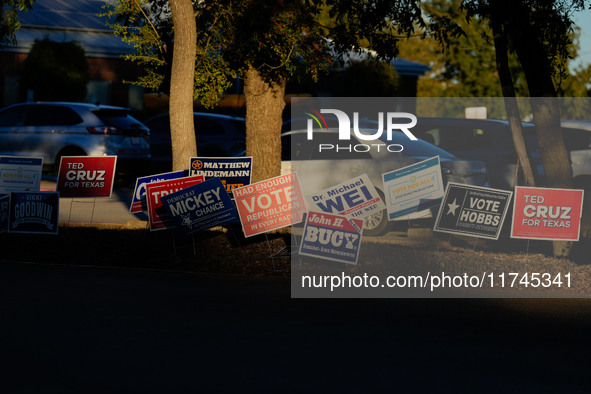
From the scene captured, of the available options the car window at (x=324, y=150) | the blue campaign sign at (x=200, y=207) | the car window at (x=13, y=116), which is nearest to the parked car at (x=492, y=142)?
the car window at (x=324, y=150)

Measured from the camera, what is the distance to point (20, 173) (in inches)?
603

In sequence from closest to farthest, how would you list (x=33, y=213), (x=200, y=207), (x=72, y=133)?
(x=200, y=207) → (x=33, y=213) → (x=72, y=133)

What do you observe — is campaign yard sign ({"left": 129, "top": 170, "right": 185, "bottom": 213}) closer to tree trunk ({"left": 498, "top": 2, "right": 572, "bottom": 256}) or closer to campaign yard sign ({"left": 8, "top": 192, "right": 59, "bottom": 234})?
campaign yard sign ({"left": 8, "top": 192, "right": 59, "bottom": 234})

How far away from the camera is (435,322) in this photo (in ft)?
30.9

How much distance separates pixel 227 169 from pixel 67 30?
2702 cm

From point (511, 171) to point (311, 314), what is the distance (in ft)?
32.4

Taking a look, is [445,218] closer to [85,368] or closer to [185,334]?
[185,334]

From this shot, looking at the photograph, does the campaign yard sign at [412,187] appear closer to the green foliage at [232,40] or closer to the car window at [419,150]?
the car window at [419,150]

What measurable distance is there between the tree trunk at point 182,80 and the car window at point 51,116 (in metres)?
8.60

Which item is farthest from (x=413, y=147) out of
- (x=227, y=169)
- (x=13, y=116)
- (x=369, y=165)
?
(x=13, y=116)

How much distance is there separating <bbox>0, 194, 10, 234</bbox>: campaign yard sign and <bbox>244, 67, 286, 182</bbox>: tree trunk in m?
3.67

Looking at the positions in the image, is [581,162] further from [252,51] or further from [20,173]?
[20,173]

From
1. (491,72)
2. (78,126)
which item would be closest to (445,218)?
(78,126)

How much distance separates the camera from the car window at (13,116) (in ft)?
80.0
